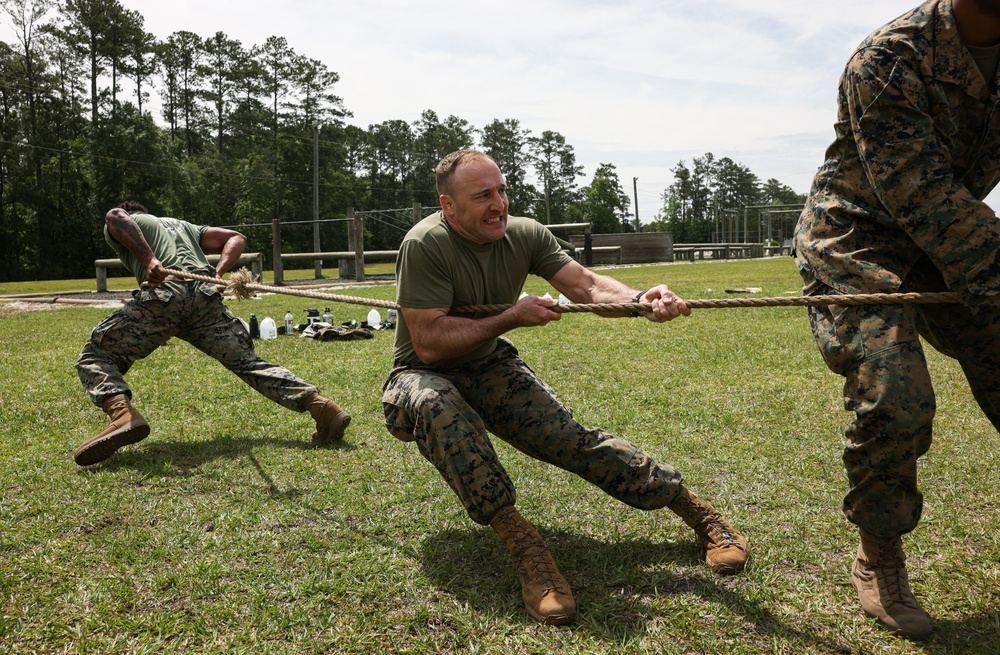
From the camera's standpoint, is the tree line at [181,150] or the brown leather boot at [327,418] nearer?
the brown leather boot at [327,418]

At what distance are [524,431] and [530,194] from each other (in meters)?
83.6

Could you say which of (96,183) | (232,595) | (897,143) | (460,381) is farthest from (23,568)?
(96,183)

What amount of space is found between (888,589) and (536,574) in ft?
3.74

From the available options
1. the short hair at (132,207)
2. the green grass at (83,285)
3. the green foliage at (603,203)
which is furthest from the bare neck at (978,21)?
the green foliage at (603,203)

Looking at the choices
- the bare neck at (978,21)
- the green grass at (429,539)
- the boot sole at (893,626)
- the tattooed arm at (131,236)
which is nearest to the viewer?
the bare neck at (978,21)

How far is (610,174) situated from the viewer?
8750 cm

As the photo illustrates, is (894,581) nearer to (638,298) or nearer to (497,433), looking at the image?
(638,298)

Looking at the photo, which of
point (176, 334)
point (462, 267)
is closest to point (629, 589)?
point (462, 267)

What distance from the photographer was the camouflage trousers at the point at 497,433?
2883 mm

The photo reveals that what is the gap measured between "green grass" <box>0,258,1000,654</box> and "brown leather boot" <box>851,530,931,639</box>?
6cm

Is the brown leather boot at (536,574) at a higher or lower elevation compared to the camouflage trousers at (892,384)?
lower

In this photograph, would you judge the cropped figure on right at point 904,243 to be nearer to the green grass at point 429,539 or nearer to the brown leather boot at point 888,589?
the brown leather boot at point 888,589

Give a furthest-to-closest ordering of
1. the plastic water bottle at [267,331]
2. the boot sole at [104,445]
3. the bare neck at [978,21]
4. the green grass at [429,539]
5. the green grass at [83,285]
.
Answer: the green grass at [83,285] < the plastic water bottle at [267,331] < the boot sole at [104,445] < the green grass at [429,539] < the bare neck at [978,21]

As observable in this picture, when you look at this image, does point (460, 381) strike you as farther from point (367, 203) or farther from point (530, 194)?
point (530, 194)
